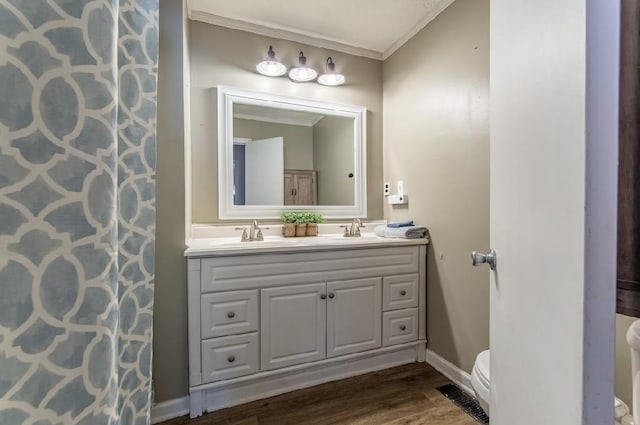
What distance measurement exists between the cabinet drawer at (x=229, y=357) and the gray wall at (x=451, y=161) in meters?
1.18

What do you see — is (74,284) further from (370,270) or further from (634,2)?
(370,270)

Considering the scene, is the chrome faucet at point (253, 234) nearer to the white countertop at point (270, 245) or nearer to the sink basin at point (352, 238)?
the white countertop at point (270, 245)

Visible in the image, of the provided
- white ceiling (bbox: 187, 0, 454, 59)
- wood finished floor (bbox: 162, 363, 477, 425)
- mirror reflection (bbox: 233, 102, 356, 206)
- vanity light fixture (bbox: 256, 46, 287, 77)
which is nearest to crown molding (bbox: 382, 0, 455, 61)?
white ceiling (bbox: 187, 0, 454, 59)

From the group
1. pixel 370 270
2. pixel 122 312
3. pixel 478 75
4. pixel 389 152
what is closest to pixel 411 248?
pixel 370 270

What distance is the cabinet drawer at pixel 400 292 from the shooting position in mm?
1771

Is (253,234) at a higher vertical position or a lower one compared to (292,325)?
higher

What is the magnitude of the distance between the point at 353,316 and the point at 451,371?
0.68m

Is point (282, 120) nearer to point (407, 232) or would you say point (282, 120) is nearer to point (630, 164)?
point (407, 232)

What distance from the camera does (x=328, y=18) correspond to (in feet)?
6.14

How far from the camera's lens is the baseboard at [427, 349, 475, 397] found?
1577 mm

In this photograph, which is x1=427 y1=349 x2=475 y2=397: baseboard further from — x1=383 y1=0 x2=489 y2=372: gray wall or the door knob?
the door knob

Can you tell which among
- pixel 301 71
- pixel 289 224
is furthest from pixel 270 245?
pixel 301 71

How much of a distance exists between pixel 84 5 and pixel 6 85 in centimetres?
14

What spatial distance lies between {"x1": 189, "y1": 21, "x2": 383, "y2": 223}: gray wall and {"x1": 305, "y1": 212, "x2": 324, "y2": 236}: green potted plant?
0.65m
